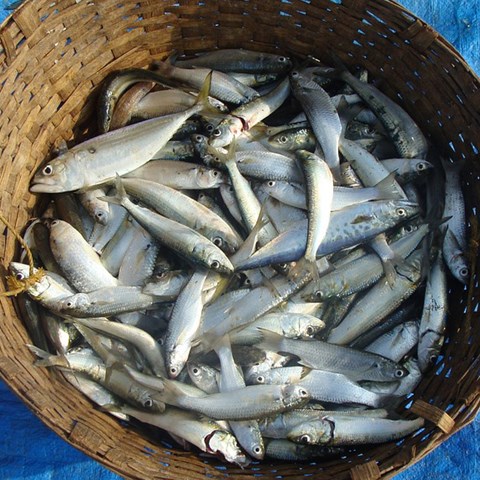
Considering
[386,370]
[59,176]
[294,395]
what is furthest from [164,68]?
[386,370]

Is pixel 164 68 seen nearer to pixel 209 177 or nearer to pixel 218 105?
pixel 218 105

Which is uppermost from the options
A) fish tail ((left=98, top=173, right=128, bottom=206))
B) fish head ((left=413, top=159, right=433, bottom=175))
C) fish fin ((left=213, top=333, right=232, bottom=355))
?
fish head ((left=413, top=159, right=433, bottom=175))

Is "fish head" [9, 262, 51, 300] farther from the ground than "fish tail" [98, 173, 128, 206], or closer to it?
closer to it

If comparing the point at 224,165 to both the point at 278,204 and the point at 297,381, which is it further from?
the point at 297,381

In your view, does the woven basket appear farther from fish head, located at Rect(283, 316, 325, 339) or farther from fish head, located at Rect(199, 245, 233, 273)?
fish head, located at Rect(199, 245, 233, 273)

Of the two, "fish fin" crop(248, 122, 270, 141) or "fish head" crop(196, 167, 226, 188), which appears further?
"fish fin" crop(248, 122, 270, 141)

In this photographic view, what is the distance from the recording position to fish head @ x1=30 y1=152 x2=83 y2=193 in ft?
8.94

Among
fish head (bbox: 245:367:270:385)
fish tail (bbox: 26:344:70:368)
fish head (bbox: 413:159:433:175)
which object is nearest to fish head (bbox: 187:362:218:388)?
fish head (bbox: 245:367:270:385)

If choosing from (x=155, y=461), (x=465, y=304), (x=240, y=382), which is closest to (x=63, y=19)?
(x=240, y=382)

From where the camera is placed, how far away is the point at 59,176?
107 inches

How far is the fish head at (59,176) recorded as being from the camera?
2.72 metres

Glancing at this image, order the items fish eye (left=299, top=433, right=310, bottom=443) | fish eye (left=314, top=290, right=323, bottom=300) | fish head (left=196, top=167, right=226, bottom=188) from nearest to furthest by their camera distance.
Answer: fish eye (left=299, top=433, right=310, bottom=443) < fish eye (left=314, top=290, right=323, bottom=300) < fish head (left=196, top=167, right=226, bottom=188)

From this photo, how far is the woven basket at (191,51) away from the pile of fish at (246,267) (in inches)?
3.8

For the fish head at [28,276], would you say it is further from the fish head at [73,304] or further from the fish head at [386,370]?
the fish head at [386,370]
